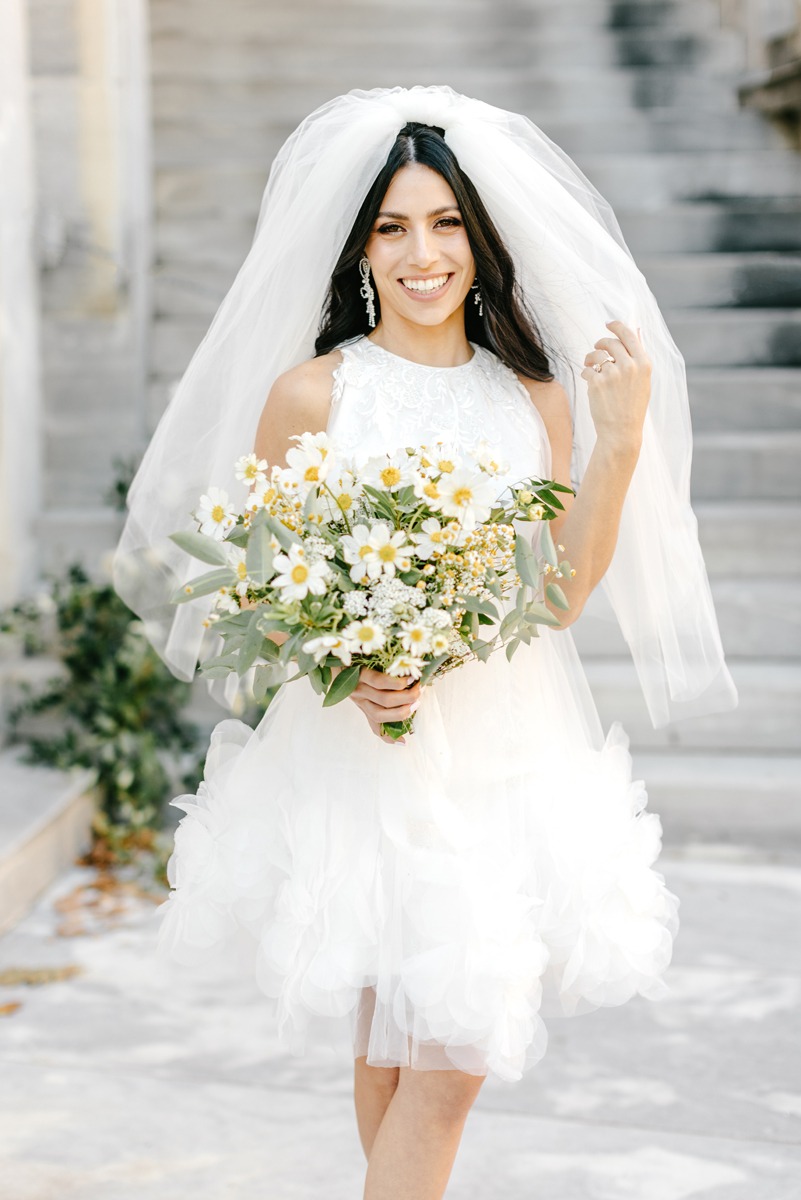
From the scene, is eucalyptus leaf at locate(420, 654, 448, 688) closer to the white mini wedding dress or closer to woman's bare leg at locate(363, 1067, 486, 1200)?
the white mini wedding dress

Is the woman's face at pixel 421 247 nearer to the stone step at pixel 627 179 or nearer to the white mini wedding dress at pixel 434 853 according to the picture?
the white mini wedding dress at pixel 434 853

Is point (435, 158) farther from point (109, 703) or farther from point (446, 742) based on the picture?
point (109, 703)

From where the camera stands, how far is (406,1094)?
200cm

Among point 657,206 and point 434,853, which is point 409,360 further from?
point 657,206

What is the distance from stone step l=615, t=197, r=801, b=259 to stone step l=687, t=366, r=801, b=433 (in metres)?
1.02

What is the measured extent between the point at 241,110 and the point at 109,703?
4083 millimetres

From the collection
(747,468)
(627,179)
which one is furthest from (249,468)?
(627,179)

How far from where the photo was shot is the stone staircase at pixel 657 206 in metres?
4.63

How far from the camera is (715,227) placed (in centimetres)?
625

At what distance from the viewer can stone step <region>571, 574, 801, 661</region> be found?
15.9 feet

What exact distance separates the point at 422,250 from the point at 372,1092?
147 cm

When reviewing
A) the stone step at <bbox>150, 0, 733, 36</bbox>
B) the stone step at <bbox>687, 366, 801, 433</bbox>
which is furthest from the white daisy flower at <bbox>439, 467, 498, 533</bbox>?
the stone step at <bbox>150, 0, 733, 36</bbox>

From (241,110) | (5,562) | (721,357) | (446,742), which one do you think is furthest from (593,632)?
(241,110)

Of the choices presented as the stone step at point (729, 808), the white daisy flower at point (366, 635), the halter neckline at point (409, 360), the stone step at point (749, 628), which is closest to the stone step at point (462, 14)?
the stone step at point (749, 628)
